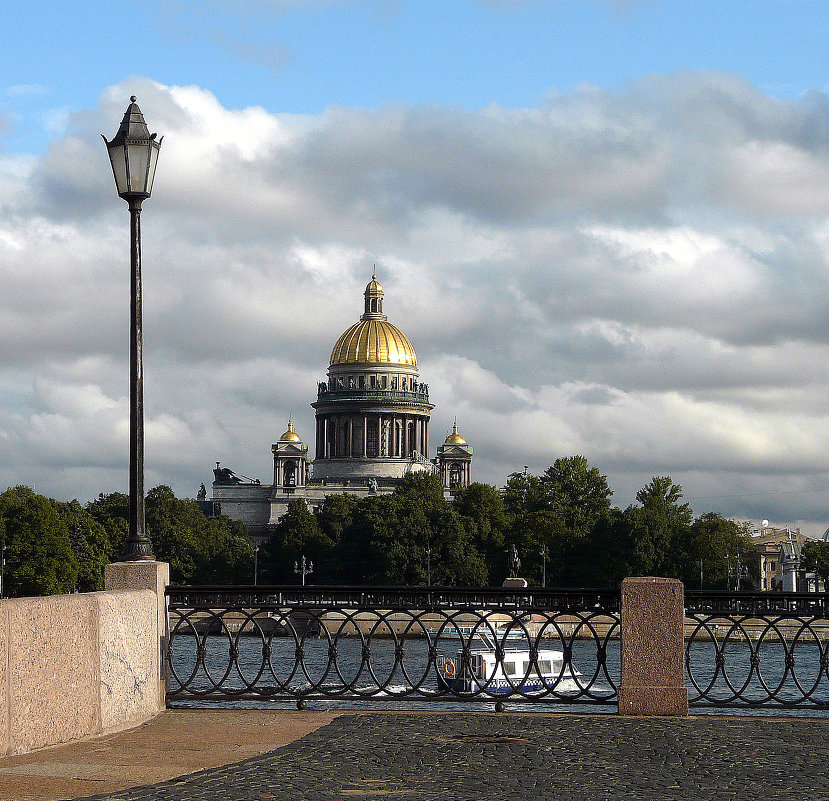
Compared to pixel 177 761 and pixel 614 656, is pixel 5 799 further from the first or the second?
pixel 614 656

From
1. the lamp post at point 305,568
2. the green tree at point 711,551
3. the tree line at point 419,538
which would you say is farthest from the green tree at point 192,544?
the green tree at point 711,551

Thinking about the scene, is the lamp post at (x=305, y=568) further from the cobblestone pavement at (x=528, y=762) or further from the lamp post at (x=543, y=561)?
the cobblestone pavement at (x=528, y=762)

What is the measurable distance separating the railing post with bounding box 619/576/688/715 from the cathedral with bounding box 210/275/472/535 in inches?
5663

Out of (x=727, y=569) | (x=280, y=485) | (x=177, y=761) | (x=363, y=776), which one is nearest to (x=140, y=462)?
(x=177, y=761)

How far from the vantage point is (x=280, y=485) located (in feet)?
526

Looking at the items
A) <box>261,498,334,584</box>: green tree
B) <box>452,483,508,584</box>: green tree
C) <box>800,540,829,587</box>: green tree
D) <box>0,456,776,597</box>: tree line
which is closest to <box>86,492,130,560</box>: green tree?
<box>0,456,776,597</box>: tree line

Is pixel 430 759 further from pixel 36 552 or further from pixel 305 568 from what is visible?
pixel 305 568

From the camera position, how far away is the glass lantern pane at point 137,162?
14.4 metres

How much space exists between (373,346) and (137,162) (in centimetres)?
15075

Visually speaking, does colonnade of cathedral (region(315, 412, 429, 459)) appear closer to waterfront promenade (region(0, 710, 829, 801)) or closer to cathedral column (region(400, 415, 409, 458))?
cathedral column (region(400, 415, 409, 458))

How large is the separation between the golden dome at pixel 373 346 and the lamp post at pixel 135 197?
149 meters

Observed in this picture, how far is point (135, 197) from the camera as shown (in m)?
14.5

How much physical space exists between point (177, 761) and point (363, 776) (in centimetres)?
151

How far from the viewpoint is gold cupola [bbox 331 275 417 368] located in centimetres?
16388
